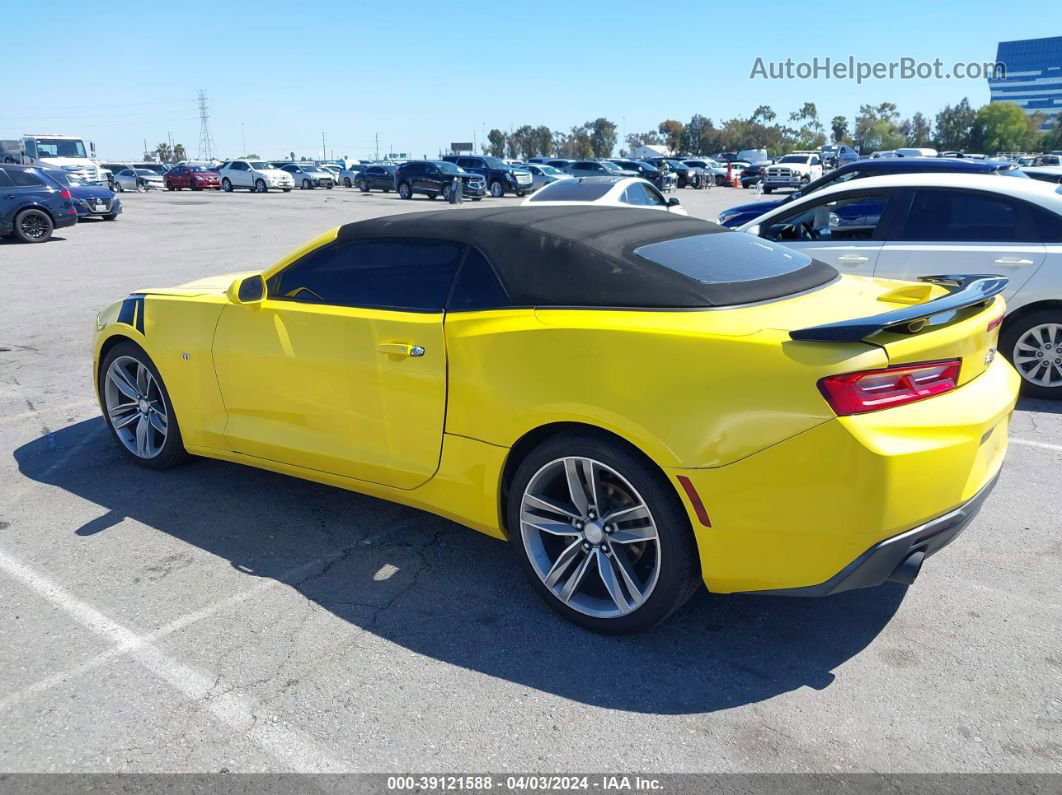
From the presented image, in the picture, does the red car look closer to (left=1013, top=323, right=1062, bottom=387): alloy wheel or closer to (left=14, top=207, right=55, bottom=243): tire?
(left=14, top=207, right=55, bottom=243): tire

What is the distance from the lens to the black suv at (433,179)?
107 ft

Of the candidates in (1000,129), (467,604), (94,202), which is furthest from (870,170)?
(1000,129)

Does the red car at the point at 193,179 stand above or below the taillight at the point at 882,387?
above

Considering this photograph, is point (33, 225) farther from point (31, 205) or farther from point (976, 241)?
point (976, 241)

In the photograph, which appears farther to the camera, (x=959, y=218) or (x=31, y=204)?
(x=31, y=204)


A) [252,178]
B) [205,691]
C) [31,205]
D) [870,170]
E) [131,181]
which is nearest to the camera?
[205,691]

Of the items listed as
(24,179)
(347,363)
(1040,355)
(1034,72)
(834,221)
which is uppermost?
(1034,72)

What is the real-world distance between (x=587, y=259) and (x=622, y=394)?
66cm

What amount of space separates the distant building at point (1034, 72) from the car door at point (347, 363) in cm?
17914

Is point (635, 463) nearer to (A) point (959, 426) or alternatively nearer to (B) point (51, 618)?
(A) point (959, 426)

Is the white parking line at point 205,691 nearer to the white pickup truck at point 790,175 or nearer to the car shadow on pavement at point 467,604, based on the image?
the car shadow on pavement at point 467,604

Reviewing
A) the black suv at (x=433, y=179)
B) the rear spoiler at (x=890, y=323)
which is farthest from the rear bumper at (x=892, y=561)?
the black suv at (x=433, y=179)

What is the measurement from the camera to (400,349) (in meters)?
3.49

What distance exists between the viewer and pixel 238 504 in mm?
4402
